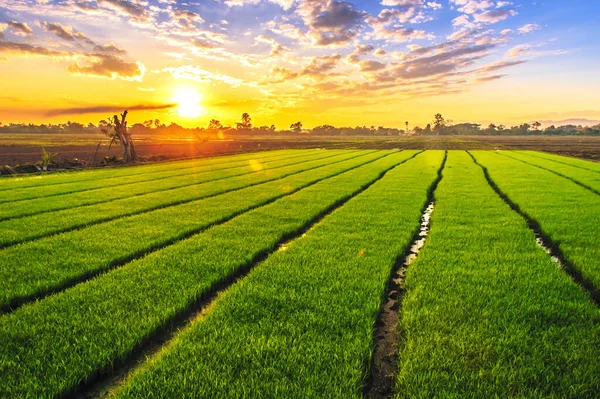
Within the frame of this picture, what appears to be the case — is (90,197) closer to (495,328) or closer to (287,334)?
(287,334)

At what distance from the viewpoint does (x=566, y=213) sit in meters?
12.1

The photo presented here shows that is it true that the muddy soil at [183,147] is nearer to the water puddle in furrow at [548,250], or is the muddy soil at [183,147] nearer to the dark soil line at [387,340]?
the dark soil line at [387,340]

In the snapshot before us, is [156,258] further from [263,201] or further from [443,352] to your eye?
[263,201]

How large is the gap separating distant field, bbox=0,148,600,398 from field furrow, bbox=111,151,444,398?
2cm

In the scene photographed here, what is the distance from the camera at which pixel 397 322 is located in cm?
517

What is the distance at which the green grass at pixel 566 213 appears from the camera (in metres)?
7.60

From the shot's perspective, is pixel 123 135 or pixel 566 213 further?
pixel 123 135

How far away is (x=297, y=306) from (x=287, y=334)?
79cm

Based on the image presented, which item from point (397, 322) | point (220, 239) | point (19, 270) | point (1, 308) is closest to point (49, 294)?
point (1, 308)

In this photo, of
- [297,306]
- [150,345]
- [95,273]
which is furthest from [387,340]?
[95,273]

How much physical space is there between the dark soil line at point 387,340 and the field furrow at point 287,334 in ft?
0.51

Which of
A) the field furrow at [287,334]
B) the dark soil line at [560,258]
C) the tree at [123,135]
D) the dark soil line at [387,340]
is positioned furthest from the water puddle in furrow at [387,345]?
the tree at [123,135]

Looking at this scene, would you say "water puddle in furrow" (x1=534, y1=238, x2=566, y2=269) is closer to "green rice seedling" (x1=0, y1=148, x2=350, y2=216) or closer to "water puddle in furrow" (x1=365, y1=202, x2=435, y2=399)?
"water puddle in furrow" (x1=365, y1=202, x2=435, y2=399)

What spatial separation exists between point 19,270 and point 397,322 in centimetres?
722
